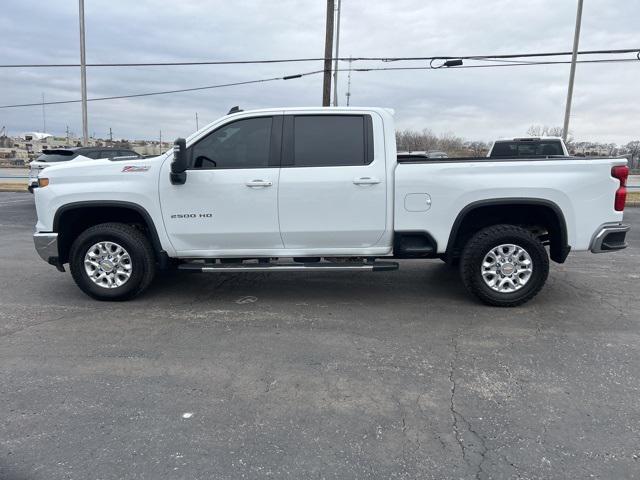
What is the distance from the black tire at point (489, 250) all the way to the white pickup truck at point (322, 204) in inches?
0.5

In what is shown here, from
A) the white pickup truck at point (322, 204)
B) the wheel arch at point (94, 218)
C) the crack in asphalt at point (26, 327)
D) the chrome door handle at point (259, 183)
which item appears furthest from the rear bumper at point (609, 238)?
the crack in asphalt at point (26, 327)

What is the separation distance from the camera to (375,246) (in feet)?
17.0

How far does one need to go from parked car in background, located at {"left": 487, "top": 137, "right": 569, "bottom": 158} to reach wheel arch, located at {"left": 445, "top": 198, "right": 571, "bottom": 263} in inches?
225

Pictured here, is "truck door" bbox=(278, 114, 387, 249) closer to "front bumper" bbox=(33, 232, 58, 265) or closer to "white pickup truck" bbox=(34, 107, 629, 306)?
"white pickup truck" bbox=(34, 107, 629, 306)

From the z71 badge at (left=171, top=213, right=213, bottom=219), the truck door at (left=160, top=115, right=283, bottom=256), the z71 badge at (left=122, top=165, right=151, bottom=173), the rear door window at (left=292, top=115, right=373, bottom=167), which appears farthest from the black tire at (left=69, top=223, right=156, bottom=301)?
the rear door window at (left=292, top=115, right=373, bottom=167)

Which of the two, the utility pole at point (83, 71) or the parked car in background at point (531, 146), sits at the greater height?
the utility pole at point (83, 71)

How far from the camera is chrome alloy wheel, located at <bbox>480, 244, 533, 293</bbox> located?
5.04 m

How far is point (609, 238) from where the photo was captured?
4.96 m

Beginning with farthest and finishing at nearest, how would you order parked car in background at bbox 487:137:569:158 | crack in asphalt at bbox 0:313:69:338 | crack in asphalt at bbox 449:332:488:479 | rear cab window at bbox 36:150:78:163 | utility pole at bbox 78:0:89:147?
utility pole at bbox 78:0:89:147 < rear cab window at bbox 36:150:78:163 < parked car in background at bbox 487:137:569:158 < crack in asphalt at bbox 0:313:69:338 < crack in asphalt at bbox 449:332:488:479

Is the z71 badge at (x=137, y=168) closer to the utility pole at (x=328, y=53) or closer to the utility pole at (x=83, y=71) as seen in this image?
the utility pole at (x=328, y=53)

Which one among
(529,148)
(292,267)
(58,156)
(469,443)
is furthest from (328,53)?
(469,443)

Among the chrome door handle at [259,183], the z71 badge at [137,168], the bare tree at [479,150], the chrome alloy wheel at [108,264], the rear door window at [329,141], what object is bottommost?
the chrome alloy wheel at [108,264]

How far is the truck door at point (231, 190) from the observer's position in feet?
16.4

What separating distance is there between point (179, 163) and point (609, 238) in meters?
4.48
